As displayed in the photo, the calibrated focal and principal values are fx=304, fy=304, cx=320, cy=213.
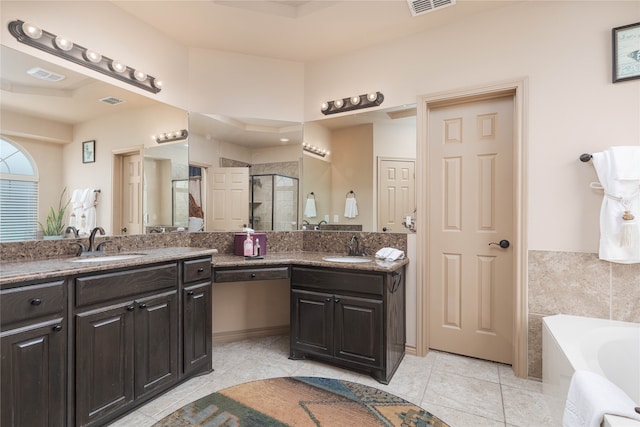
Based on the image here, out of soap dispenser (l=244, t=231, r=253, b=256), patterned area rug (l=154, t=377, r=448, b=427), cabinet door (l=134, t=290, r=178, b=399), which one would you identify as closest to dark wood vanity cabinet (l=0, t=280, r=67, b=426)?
cabinet door (l=134, t=290, r=178, b=399)

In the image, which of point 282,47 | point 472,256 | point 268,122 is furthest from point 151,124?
point 472,256

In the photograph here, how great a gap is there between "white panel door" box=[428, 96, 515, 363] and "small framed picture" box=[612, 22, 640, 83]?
2.10ft

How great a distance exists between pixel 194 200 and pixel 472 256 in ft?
8.39

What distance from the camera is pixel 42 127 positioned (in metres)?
1.97

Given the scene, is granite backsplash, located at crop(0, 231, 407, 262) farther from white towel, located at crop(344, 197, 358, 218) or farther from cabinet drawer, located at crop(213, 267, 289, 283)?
cabinet drawer, located at crop(213, 267, 289, 283)

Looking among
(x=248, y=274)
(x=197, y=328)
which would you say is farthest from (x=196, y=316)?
(x=248, y=274)

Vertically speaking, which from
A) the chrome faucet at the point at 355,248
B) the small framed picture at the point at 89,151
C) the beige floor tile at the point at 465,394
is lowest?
the beige floor tile at the point at 465,394

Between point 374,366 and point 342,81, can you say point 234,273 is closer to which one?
point 374,366

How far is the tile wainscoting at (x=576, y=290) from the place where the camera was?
2016 mm

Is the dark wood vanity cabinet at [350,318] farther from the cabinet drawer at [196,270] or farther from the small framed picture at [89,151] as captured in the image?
the small framed picture at [89,151]

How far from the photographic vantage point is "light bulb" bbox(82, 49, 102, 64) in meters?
2.15

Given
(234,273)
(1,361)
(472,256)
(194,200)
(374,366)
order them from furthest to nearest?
(194,200) → (472,256) → (234,273) → (374,366) → (1,361)

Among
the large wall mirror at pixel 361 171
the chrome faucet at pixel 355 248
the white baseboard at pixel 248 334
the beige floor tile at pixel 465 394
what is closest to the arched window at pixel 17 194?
the white baseboard at pixel 248 334

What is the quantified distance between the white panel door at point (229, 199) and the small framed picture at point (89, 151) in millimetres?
947
